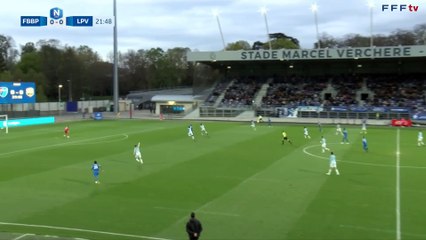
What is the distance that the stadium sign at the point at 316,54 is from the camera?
67625 millimetres

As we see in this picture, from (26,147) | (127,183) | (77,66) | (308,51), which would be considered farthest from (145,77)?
(127,183)

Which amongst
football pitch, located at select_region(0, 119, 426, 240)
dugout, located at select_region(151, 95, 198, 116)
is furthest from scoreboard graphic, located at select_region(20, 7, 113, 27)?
dugout, located at select_region(151, 95, 198, 116)

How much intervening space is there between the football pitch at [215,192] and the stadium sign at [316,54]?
33757 millimetres

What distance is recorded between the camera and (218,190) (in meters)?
22.1

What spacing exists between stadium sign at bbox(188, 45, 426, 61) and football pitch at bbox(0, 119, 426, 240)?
33.8 metres

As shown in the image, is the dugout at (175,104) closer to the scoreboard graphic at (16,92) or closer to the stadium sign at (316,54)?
the stadium sign at (316,54)

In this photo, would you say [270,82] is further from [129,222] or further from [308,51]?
[129,222]

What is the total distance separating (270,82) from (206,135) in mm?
40931

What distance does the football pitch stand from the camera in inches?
639

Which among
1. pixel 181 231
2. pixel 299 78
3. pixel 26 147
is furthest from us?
pixel 299 78

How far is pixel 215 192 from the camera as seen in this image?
21719 mm

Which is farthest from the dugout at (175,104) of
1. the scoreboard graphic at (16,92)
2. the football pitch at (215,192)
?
the football pitch at (215,192)

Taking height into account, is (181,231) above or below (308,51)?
below

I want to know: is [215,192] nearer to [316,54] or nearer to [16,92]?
[16,92]
